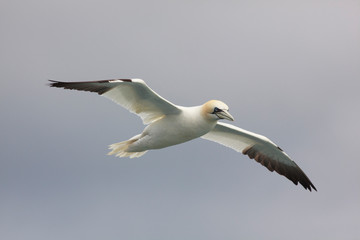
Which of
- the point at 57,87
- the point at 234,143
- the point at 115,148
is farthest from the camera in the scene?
the point at 234,143

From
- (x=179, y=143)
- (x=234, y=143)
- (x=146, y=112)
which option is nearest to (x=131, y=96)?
(x=146, y=112)

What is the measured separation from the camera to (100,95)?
16.5 m

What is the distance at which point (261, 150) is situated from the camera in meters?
20.3

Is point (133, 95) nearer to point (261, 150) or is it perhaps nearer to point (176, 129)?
point (176, 129)

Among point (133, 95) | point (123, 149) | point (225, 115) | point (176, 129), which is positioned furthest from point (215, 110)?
point (123, 149)

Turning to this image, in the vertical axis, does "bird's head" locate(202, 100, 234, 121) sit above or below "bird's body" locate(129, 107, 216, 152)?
above

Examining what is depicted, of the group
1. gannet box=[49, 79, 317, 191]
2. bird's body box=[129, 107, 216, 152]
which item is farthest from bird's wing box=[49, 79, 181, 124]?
bird's body box=[129, 107, 216, 152]

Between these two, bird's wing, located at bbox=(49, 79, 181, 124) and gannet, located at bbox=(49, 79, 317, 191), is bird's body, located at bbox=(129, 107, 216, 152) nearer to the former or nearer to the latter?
gannet, located at bbox=(49, 79, 317, 191)

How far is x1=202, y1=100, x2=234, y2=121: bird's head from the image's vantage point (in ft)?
53.4

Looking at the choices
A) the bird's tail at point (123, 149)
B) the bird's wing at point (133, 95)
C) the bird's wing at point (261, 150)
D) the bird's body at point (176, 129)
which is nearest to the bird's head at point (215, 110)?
the bird's body at point (176, 129)

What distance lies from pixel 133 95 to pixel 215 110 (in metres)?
2.09

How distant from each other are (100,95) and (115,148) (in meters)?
2.38

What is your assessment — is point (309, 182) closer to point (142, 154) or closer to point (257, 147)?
point (257, 147)

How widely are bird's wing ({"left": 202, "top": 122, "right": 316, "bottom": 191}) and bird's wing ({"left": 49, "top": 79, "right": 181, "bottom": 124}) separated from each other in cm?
284
